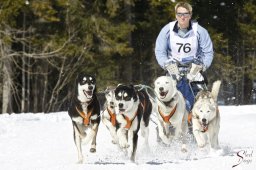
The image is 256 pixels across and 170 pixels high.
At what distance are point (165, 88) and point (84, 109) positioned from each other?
90 cm

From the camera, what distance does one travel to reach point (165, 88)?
652 centimetres

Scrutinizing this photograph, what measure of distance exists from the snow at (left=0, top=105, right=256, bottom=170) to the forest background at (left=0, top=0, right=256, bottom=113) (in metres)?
7.78

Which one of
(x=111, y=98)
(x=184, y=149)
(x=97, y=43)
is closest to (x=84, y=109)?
(x=111, y=98)

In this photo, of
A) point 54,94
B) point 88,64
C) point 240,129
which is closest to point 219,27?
point 88,64

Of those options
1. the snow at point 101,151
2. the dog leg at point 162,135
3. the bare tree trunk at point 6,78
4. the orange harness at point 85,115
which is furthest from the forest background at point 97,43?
the orange harness at point 85,115

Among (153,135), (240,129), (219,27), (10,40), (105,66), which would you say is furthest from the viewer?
(219,27)

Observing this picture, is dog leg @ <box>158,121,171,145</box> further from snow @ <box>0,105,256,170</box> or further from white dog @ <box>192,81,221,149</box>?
→ white dog @ <box>192,81,221,149</box>

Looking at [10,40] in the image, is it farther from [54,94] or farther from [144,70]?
[144,70]

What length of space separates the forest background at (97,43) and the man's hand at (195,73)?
41.4 ft

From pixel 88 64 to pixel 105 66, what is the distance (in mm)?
650

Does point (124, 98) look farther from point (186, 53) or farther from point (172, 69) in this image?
point (186, 53)

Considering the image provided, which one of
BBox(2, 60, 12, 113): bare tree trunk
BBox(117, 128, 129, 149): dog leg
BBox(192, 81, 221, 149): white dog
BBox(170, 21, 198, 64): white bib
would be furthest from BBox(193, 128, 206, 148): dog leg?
BBox(2, 60, 12, 113): bare tree trunk

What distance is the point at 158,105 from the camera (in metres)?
6.76

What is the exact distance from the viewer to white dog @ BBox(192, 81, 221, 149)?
6.47 metres
